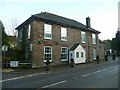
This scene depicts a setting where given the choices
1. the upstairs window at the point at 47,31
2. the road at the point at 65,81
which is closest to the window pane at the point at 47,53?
the upstairs window at the point at 47,31

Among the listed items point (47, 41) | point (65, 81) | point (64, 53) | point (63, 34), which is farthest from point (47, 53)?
point (65, 81)

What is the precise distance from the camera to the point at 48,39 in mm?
20266

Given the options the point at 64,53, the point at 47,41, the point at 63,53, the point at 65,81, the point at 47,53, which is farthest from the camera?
the point at 64,53

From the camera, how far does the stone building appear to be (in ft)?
62.1

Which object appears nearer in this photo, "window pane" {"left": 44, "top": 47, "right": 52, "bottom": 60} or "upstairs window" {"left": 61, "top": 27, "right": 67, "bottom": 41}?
"window pane" {"left": 44, "top": 47, "right": 52, "bottom": 60}

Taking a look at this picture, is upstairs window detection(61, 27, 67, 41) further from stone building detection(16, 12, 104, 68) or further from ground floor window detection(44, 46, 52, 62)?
ground floor window detection(44, 46, 52, 62)

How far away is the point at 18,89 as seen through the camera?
764cm

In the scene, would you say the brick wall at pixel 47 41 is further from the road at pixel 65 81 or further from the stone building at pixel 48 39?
the road at pixel 65 81

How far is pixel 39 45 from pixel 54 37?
3298 millimetres

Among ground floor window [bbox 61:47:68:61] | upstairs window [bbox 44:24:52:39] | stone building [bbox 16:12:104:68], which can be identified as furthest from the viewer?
ground floor window [bbox 61:47:68:61]

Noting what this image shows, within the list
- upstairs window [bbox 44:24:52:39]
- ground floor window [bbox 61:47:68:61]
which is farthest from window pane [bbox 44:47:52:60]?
ground floor window [bbox 61:47:68:61]

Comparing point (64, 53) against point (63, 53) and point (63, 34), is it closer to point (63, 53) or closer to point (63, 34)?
point (63, 53)

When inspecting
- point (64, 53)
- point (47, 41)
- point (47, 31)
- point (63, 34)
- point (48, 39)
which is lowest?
point (64, 53)

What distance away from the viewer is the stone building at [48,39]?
18922 mm
